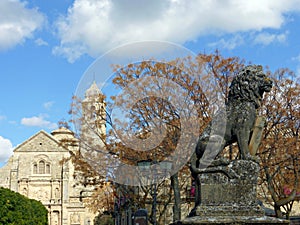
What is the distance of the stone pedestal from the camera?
755 centimetres

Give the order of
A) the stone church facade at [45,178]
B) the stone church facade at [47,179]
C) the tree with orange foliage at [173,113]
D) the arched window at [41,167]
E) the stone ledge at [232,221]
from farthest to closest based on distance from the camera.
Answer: the arched window at [41,167]
the stone church facade at [45,178]
the stone church facade at [47,179]
the tree with orange foliage at [173,113]
the stone ledge at [232,221]

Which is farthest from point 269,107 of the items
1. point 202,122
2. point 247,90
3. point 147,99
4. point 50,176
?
point 50,176

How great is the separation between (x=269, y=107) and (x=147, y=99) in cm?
587

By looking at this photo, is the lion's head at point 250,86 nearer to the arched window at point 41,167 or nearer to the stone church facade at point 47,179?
the stone church facade at point 47,179

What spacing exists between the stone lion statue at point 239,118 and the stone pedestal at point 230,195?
0.24 metres

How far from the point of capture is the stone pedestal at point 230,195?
297 inches

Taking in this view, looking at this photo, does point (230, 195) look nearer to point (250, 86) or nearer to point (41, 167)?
point (250, 86)

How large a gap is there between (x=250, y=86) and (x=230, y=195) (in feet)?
6.36

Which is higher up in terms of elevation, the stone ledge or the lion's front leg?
the lion's front leg

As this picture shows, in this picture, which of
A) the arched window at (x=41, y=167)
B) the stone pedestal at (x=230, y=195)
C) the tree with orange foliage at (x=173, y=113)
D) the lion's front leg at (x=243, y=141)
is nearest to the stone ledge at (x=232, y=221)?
the stone pedestal at (x=230, y=195)

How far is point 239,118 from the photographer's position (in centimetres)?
803

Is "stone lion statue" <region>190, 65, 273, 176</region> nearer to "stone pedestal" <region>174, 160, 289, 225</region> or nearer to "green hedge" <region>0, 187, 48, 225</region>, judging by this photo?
"stone pedestal" <region>174, 160, 289, 225</region>

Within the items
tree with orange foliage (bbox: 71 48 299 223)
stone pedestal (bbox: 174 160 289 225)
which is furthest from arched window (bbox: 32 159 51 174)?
stone pedestal (bbox: 174 160 289 225)

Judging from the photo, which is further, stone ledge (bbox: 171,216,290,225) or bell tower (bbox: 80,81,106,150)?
bell tower (bbox: 80,81,106,150)
